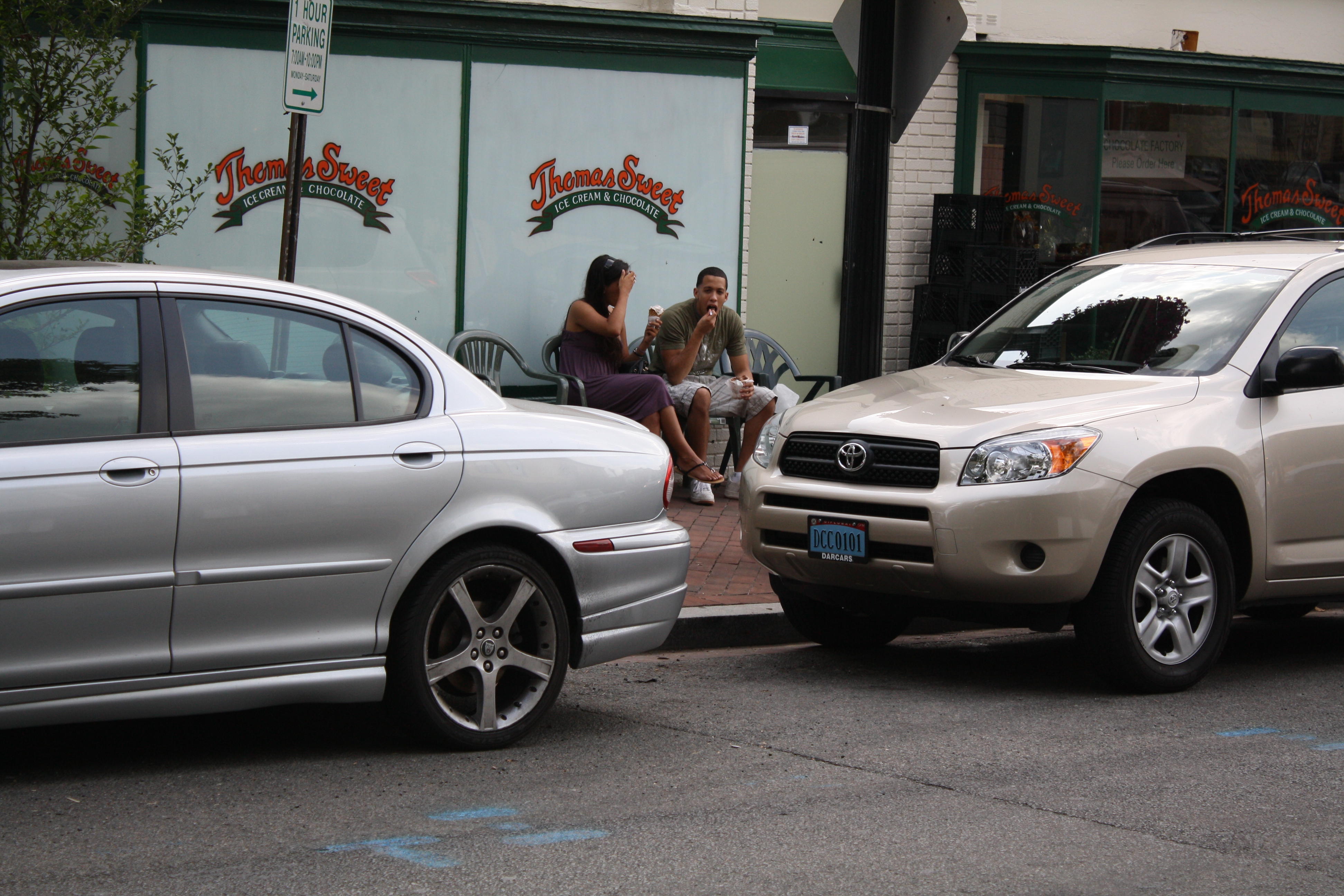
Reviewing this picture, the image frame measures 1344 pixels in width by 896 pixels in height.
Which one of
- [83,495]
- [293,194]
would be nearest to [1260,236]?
[293,194]

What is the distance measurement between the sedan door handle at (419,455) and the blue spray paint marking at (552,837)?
127 cm

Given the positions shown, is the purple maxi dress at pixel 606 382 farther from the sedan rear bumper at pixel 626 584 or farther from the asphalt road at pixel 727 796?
the sedan rear bumper at pixel 626 584

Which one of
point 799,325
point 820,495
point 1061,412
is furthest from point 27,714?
point 799,325

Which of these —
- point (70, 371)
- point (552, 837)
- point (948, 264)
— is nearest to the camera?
point (552, 837)

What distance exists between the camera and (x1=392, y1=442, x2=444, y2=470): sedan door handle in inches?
192

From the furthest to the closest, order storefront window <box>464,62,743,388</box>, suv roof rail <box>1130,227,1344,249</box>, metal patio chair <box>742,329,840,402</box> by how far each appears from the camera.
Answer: metal patio chair <box>742,329,840,402</box>
storefront window <box>464,62,743,388</box>
suv roof rail <box>1130,227,1344,249</box>

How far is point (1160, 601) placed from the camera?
598cm

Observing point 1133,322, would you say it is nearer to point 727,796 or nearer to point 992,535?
point 992,535

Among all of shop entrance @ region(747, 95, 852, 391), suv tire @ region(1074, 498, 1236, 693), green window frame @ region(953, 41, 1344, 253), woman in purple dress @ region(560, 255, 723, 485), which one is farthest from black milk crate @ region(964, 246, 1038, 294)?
suv tire @ region(1074, 498, 1236, 693)

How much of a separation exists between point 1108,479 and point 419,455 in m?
2.52

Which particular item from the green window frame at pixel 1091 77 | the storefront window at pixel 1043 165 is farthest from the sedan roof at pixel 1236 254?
the green window frame at pixel 1091 77

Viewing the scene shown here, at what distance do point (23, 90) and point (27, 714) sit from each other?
4.54 meters

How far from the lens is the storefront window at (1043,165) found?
502 inches

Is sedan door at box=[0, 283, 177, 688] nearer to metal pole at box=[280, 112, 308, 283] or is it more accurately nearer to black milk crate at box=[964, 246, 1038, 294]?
metal pole at box=[280, 112, 308, 283]
